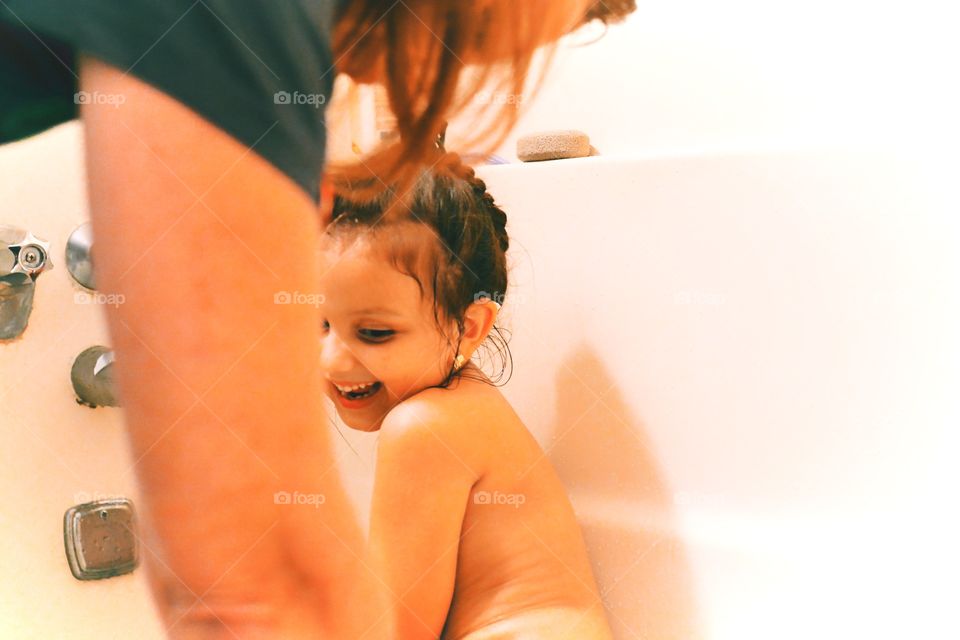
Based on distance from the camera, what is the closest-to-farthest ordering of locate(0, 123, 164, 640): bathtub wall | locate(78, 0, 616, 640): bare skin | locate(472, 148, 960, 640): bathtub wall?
locate(78, 0, 616, 640): bare skin < locate(472, 148, 960, 640): bathtub wall < locate(0, 123, 164, 640): bathtub wall

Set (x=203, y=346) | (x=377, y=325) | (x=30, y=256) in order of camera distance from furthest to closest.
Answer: (x=377, y=325) → (x=30, y=256) → (x=203, y=346)

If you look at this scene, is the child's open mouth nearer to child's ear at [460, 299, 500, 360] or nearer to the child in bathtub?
the child in bathtub

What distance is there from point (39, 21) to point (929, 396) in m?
0.79

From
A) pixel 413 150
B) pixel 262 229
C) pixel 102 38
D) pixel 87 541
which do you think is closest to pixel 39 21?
pixel 102 38

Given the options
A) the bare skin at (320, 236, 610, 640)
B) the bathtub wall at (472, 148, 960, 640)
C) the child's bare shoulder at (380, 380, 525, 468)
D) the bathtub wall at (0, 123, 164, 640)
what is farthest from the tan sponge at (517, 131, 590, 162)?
the bathtub wall at (0, 123, 164, 640)

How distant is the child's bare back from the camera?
33.8 inches

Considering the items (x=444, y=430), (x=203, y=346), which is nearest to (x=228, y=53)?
(x=203, y=346)

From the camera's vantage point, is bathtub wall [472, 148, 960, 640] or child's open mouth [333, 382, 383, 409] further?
child's open mouth [333, 382, 383, 409]

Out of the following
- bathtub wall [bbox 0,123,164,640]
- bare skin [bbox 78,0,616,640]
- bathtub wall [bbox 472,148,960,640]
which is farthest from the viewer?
bathtub wall [bbox 0,123,164,640]

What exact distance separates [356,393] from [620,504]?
1.11 ft

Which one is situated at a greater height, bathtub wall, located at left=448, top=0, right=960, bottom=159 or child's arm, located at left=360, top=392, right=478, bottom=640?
bathtub wall, located at left=448, top=0, right=960, bottom=159

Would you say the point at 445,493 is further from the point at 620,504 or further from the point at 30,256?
the point at 30,256

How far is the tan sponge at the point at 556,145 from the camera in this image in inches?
39.5

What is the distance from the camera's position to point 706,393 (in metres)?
0.91
